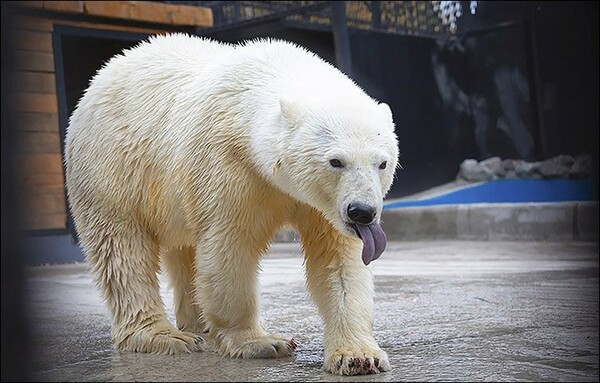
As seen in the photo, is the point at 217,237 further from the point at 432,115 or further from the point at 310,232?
the point at 432,115

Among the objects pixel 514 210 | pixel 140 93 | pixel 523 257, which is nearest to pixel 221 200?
pixel 140 93

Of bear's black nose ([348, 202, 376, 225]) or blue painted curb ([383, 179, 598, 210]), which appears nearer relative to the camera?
bear's black nose ([348, 202, 376, 225])

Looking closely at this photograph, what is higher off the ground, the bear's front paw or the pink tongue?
the pink tongue

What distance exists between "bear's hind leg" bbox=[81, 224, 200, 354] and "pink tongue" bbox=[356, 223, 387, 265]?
0.93m

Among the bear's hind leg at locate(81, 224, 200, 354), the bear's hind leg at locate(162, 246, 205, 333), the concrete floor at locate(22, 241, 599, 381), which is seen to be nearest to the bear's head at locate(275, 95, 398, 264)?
the concrete floor at locate(22, 241, 599, 381)

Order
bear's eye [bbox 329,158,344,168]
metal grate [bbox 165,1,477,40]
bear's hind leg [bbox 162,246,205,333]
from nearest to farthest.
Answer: bear's eye [bbox 329,158,344,168]
bear's hind leg [bbox 162,246,205,333]
metal grate [bbox 165,1,477,40]

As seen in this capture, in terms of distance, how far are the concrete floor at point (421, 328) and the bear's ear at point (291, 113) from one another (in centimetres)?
70

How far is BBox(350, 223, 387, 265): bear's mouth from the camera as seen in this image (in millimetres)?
2271

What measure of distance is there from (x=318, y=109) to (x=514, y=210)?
5.80 m

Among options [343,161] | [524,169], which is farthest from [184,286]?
[524,169]

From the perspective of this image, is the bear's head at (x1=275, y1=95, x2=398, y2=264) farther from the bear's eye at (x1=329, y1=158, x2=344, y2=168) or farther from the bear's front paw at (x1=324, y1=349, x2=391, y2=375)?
the bear's front paw at (x1=324, y1=349, x2=391, y2=375)

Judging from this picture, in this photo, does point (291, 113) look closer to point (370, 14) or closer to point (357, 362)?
point (357, 362)

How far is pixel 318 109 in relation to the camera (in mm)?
2494

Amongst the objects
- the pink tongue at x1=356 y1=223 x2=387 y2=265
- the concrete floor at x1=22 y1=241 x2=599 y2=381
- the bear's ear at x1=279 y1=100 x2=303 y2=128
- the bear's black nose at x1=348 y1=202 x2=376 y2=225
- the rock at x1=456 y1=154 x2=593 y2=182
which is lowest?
the concrete floor at x1=22 y1=241 x2=599 y2=381
